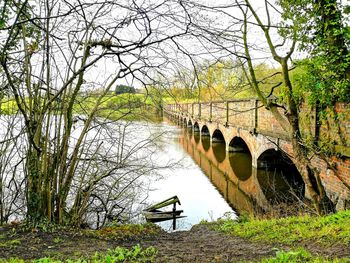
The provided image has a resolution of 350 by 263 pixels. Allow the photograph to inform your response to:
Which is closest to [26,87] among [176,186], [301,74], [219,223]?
[219,223]

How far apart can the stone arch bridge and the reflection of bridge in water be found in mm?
800

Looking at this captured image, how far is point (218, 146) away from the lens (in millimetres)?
23297

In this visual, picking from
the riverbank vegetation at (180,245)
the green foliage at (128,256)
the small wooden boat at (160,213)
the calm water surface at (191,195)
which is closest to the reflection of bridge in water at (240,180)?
the calm water surface at (191,195)

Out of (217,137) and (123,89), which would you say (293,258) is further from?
(217,137)

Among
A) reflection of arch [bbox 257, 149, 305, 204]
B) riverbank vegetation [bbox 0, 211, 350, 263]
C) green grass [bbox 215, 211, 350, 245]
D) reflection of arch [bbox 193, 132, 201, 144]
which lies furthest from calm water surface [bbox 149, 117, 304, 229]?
reflection of arch [bbox 193, 132, 201, 144]

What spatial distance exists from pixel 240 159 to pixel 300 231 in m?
13.7

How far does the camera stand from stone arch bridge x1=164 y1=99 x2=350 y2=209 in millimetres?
7129

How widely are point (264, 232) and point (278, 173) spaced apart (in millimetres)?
10217

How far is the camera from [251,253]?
3.60m

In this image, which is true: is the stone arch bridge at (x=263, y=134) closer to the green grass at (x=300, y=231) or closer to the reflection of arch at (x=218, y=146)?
the reflection of arch at (x=218, y=146)

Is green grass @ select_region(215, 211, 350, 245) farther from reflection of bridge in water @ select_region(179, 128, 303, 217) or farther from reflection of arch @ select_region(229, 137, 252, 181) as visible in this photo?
reflection of arch @ select_region(229, 137, 252, 181)

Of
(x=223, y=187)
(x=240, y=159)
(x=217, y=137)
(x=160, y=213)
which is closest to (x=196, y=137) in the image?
(x=217, y=137)

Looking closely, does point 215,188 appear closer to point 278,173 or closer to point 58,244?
point 278,173

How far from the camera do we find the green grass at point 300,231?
4.03 meters
